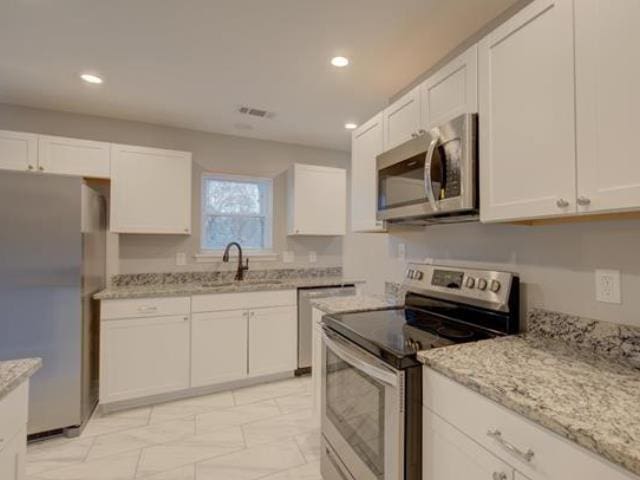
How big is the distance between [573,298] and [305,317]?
7.61 feet

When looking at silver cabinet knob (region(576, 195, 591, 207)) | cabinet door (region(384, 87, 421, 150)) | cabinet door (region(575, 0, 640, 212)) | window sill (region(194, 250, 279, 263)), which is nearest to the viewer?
cabinet door (region(575, 0, 640, 212))

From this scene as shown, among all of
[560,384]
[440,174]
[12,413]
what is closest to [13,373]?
[12,413]

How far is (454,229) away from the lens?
1.99 metres

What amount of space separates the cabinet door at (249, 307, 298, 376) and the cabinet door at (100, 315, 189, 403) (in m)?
0.58

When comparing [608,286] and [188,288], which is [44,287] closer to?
[188,288]

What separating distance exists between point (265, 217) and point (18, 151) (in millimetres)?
2171

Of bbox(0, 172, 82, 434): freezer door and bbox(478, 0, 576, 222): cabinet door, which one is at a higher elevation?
bbox(478, 0, 576, 222): cabinet door

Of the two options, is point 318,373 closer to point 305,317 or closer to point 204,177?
point 305,317

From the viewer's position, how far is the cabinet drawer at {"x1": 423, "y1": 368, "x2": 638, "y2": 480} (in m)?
0.75

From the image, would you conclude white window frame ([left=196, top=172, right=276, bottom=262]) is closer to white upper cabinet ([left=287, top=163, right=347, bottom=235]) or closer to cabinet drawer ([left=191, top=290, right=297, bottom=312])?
white upper cabinet ([left=287, top=163, right=347, bottom=235])

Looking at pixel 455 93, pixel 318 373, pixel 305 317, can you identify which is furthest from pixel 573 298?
pixel 305 317

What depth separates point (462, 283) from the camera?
172 centimetres

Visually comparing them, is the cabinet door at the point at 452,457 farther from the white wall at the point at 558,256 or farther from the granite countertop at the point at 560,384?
the white wall at the point at 558,256

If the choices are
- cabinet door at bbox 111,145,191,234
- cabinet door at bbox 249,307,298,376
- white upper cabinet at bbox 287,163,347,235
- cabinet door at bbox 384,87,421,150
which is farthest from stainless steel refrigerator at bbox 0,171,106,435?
cabinet door at bbox 384,87,421,150
